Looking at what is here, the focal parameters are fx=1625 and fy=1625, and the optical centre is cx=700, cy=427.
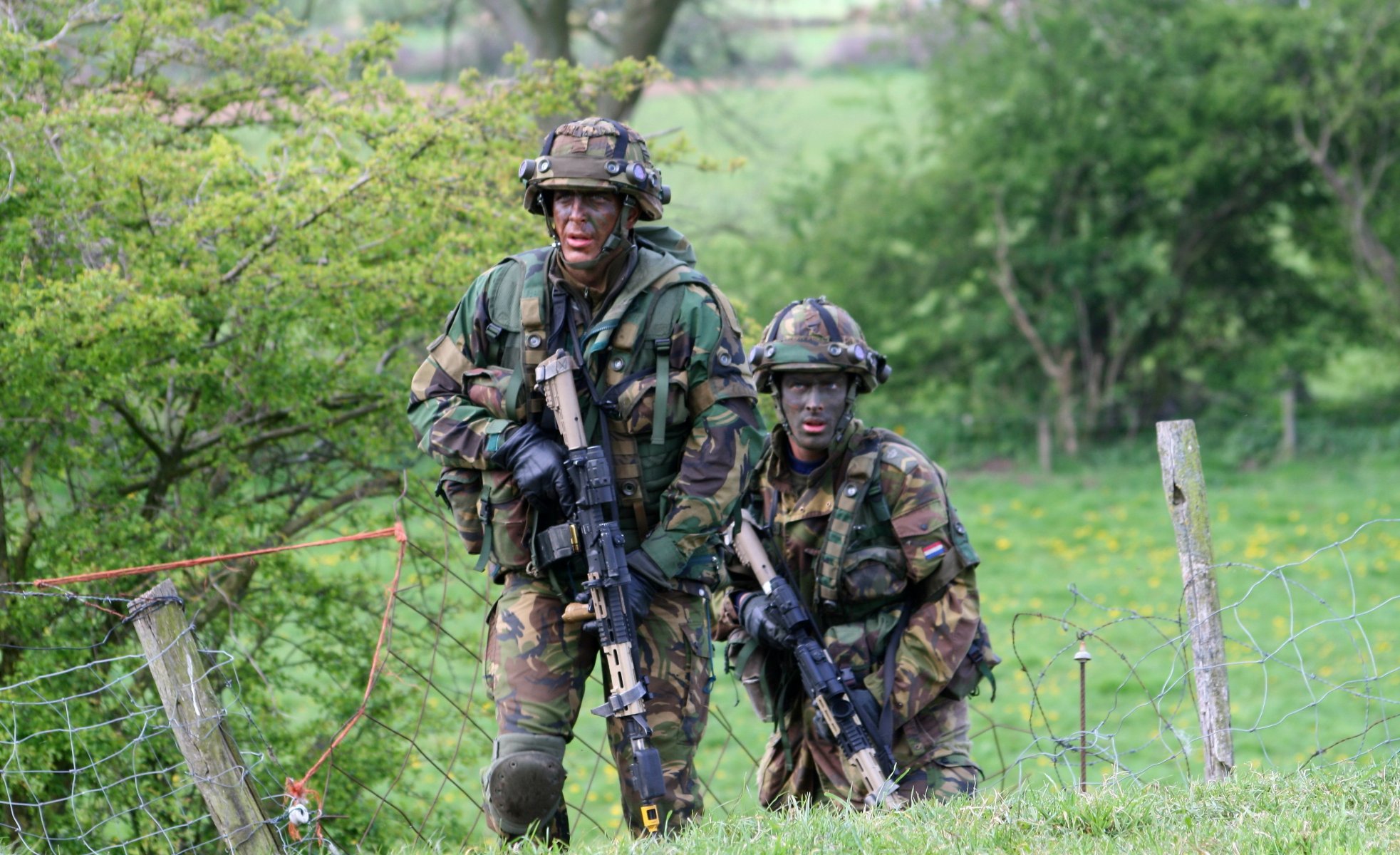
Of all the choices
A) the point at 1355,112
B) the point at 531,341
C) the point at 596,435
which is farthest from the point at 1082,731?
the point at 1355,112

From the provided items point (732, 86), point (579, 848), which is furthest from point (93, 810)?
point (732, 86)

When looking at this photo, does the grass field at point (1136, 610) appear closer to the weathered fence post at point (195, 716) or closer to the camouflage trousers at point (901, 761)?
the camouflage trousers at point (901, 761)

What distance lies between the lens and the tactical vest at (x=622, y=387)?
4.83 metres

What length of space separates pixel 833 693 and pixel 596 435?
1222mm

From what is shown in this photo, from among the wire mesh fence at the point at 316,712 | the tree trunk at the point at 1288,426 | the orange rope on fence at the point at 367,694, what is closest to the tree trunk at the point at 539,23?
the wire mesh fence at the point at 316,712

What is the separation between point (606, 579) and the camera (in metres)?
4.63

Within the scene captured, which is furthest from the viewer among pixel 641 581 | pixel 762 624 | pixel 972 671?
pixel 972 671

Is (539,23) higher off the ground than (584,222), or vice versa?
(539,23)

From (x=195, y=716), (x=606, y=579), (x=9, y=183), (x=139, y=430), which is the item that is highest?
(x=9, y=183)

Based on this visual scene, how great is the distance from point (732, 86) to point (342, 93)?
45.2ft

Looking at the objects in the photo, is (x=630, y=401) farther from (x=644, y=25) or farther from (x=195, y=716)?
(x=644, y=25)

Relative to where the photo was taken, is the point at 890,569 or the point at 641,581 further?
the point at 890,569

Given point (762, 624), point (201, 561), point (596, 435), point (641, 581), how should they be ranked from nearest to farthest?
point (641, 581) < point (596, 435) < point (201, 561) < point (762, 624)

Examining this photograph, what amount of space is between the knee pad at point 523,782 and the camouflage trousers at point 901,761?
1.01 meters
